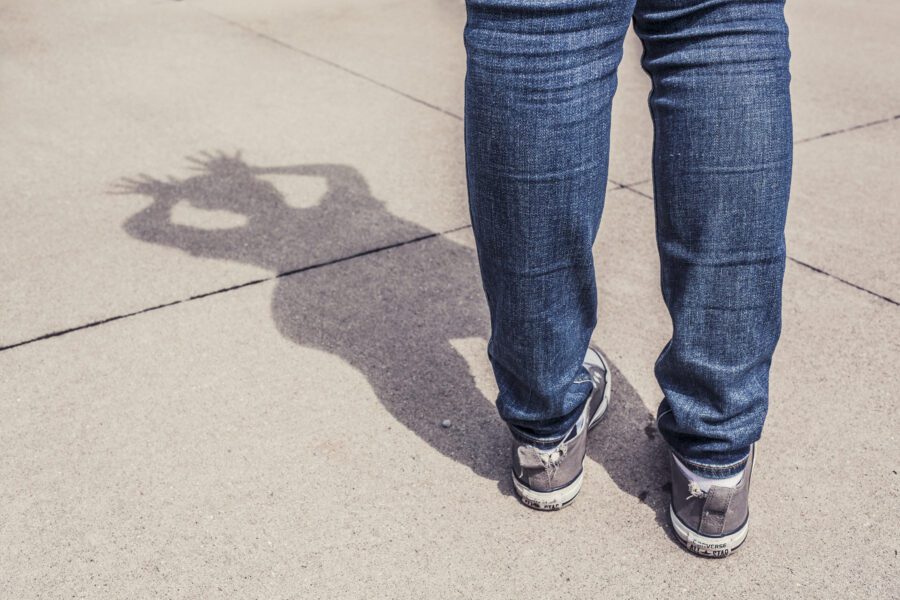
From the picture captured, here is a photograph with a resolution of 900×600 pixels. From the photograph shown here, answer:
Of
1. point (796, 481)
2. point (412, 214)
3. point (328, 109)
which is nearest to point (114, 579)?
point (796, 481)

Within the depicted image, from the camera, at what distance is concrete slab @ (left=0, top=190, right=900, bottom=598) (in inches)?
66.0

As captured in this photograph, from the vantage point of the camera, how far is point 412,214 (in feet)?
10.1

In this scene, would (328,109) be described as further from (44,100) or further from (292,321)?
(292,321)

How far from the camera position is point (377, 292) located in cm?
262

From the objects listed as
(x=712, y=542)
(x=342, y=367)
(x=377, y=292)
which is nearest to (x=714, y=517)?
(x=712, y=542)

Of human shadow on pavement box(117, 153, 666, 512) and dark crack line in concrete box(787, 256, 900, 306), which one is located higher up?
human shadow on pavement box(117, 153, 666, 512)

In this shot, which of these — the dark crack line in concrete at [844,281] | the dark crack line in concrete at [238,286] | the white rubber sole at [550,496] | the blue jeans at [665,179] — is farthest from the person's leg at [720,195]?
the dark crack line in concrete at [238,286]

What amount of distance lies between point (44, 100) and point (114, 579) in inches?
122

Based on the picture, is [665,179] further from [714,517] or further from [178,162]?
[178,162]

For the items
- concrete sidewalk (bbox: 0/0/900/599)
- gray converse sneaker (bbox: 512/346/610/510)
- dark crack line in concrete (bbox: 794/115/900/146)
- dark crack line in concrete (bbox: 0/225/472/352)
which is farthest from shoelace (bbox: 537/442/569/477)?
dark crack line in concrete (bbox: 794/115/900/146)

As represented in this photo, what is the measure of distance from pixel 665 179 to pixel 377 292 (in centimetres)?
121

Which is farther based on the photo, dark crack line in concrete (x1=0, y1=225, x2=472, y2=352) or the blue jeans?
dark crack line in concrete (x1=0, y1=225, x2=472, y2=352)

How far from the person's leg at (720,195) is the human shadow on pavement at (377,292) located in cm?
35

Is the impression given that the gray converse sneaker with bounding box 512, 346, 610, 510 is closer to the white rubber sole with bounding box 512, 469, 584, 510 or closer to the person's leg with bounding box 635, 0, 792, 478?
the white rubber sole with bounding box 512, 469, 584, 510
